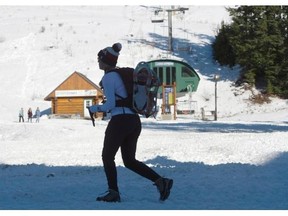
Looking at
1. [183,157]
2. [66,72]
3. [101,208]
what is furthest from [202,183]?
[66,72]

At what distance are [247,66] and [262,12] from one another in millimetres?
4414

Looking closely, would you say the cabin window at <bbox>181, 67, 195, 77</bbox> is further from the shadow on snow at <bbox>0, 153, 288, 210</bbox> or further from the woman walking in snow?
the woman walking in snow

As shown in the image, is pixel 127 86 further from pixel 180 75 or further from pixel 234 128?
pixel 180 75

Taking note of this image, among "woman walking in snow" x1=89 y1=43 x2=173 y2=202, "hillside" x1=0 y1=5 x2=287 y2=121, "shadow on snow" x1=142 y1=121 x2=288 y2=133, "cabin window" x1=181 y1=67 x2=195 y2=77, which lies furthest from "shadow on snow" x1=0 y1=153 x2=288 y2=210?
"cabin window" x1=181 y1=67 x2=195 y2=77

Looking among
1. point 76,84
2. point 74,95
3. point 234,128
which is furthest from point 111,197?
point 74,95

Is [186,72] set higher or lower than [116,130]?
higher

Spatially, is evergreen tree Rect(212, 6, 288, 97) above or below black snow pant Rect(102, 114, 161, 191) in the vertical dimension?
above

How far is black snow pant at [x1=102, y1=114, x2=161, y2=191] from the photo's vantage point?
18.4 ft

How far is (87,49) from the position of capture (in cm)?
5350

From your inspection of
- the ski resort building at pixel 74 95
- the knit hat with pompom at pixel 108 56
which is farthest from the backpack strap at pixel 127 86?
the ski resort building at pixel 74 95

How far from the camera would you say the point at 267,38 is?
140 feet

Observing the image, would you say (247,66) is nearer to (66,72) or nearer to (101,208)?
(66,72)

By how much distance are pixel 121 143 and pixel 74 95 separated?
36.4 metres

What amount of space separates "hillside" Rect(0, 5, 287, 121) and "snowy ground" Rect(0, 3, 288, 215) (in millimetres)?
117
